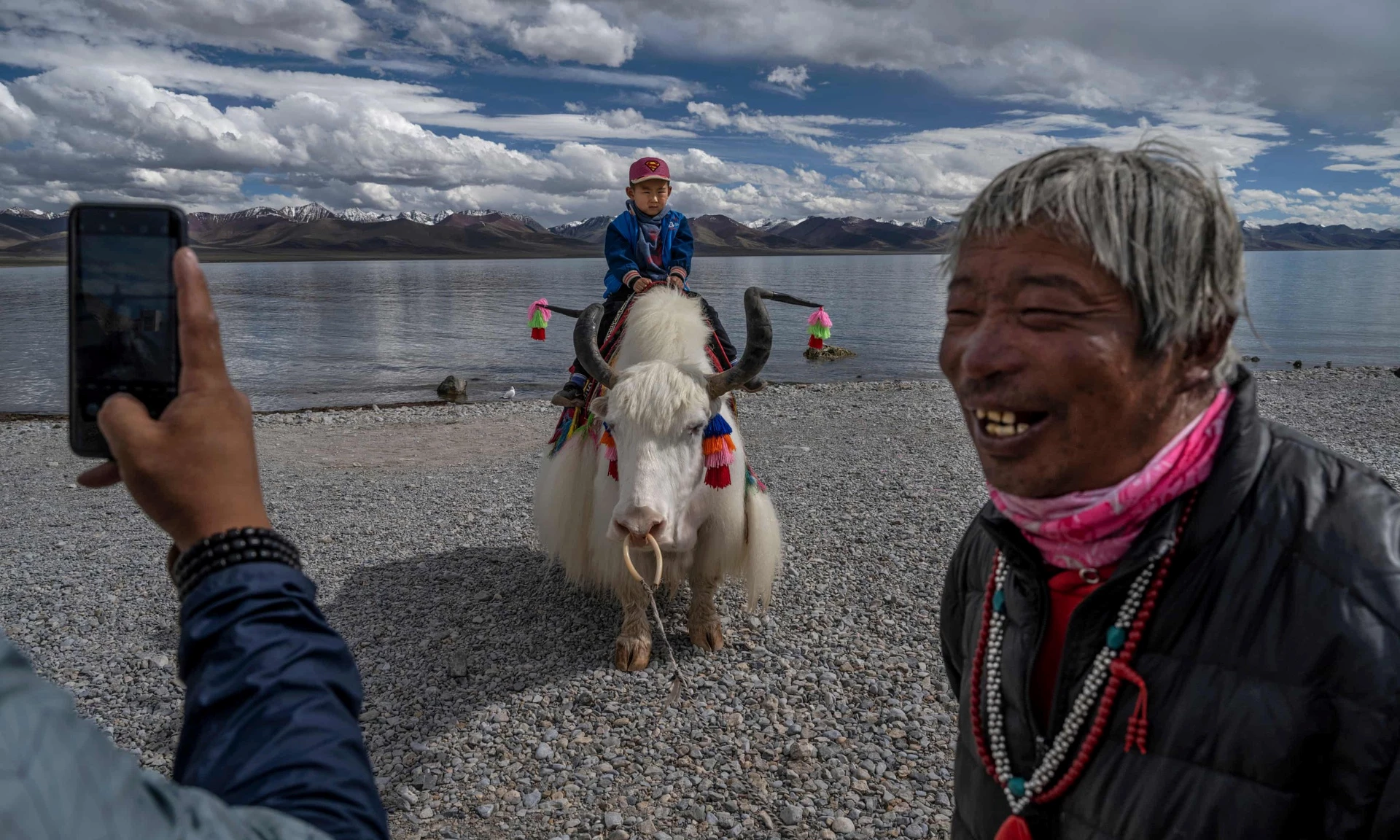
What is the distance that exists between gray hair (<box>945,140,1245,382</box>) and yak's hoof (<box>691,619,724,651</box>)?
4.05 m

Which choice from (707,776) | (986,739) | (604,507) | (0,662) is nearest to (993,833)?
(986,739)

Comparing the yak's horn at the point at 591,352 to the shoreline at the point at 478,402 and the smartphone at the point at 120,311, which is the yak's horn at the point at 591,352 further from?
the shoreline at the point at 478,402

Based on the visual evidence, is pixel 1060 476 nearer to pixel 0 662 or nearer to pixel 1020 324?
pixel 1020 324

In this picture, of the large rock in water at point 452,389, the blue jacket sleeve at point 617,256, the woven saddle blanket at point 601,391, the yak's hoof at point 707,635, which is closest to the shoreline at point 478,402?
the large rock in water at point 452,389

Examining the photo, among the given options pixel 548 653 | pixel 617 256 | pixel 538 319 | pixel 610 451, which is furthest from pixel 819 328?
pixel 548 653

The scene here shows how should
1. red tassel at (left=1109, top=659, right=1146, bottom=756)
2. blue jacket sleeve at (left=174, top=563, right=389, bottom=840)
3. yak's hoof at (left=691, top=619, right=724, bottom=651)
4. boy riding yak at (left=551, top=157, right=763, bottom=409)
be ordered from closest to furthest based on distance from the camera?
blue jacket sleeve at (left=174, top=563, right=389, bottom=840)
red tassel at (left=1109, top=659, right=1146, bottom=756)
yak's hoof at (left=691, top=619, right=724, bottom=651)
boy riding yak at (left=551, top=157, right=763, bottom=409)

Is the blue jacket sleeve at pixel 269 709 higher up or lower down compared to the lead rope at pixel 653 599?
→ higher up

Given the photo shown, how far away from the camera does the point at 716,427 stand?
4.60 m

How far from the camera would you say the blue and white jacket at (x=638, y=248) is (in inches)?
255

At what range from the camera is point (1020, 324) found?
1348mm

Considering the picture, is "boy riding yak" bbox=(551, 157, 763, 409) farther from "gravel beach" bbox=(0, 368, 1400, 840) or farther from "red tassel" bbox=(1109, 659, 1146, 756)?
"red tassel" bbox=(1109, 659, 1146, 756)

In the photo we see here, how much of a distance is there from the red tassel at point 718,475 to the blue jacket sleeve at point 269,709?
3.68 meters

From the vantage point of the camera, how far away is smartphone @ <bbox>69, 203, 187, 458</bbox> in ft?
3.47

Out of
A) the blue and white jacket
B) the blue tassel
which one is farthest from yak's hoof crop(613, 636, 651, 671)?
the blue and white jacket
